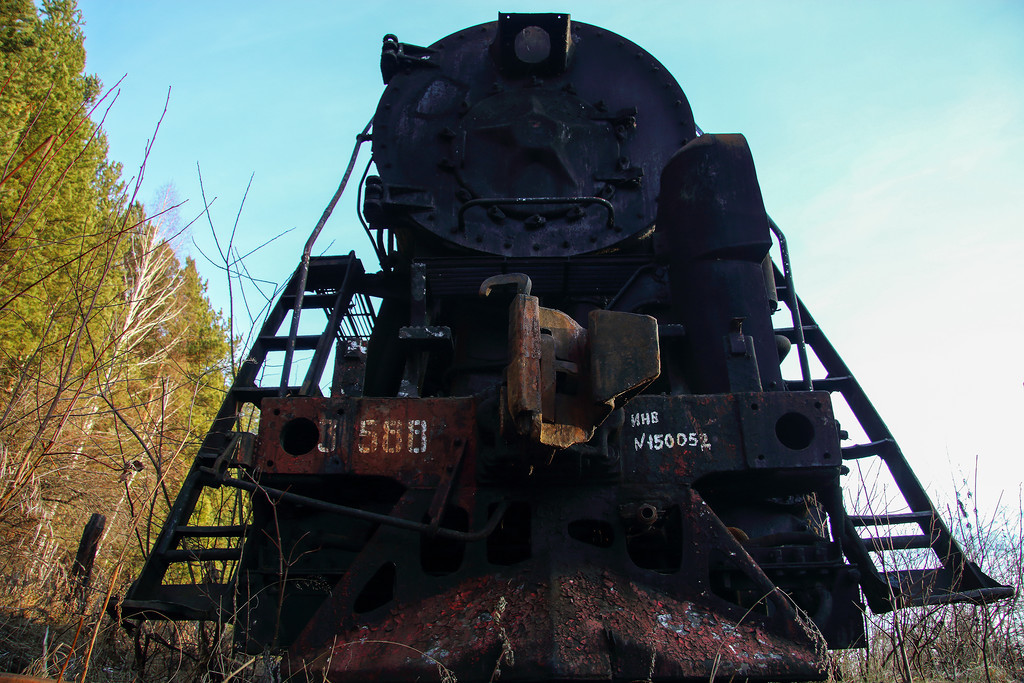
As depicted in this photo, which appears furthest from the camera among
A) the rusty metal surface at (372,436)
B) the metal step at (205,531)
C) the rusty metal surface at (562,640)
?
the metal step at (205,531)

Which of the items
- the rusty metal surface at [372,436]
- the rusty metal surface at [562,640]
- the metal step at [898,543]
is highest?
the rusty metal surface at [372,436]

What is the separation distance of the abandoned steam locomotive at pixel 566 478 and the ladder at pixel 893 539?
0.01 meters

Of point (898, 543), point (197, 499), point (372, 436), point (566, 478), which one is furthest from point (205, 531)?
point (898, 543)

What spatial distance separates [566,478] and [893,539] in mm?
1741

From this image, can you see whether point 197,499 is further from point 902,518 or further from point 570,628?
point 902,518

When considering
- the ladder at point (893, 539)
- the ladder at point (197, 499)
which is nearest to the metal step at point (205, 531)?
the ladder at point (197, 499)

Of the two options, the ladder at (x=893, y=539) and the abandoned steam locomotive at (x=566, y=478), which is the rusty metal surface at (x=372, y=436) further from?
the ladder at (x=893, y=539)

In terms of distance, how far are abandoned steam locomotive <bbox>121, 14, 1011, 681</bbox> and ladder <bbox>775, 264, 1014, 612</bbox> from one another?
0.01 metres

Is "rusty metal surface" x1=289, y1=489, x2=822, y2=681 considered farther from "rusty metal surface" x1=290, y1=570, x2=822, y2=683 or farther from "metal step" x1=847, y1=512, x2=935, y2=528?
"metal step" x1=847, y1=512, x2=935, y2=528

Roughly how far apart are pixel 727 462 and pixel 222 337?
19985mm

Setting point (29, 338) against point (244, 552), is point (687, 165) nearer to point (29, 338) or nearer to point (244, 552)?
point (244, 552)

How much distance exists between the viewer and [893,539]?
10.7ft

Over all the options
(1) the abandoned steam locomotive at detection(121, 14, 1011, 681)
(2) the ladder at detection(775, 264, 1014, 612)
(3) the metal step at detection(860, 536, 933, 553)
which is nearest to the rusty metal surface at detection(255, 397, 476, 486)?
(1) the abandoned steam locomotive at detection(121, 14, 1011, 681)

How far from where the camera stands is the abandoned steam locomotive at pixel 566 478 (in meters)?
2.13
